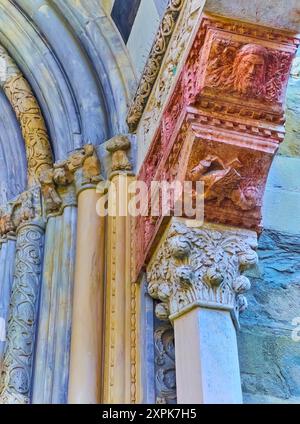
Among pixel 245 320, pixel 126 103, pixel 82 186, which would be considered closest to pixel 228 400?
pixel 245 320

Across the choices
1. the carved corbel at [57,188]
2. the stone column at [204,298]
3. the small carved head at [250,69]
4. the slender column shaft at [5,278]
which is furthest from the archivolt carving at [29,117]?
the small carved head at [250,69]

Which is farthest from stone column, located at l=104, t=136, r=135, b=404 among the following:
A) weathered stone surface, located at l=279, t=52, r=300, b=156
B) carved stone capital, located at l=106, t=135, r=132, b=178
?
→ weathered stone surface, located at l=279, t=52, r=300, b=156

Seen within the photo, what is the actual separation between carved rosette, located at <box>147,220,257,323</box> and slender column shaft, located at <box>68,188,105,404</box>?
303mm

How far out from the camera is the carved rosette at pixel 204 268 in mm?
2070

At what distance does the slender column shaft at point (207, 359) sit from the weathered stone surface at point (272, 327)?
31 cm

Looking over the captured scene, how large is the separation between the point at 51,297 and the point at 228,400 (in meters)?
0.99

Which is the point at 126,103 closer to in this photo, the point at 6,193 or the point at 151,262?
the point at 6,193

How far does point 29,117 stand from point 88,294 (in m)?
0.99

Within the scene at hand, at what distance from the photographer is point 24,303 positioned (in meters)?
2.64

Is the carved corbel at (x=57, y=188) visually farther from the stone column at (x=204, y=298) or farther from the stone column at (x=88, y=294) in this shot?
the stone column at (x=204, y=298)

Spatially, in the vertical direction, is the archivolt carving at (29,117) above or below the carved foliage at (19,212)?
above

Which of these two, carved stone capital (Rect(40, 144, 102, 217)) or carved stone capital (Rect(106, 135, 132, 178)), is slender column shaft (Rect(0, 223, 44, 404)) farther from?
carved stone capital (Rect(106, 135, 132, 178))

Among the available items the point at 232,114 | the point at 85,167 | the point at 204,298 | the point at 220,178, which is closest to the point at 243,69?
the point at 232,114

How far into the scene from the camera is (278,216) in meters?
2.70
